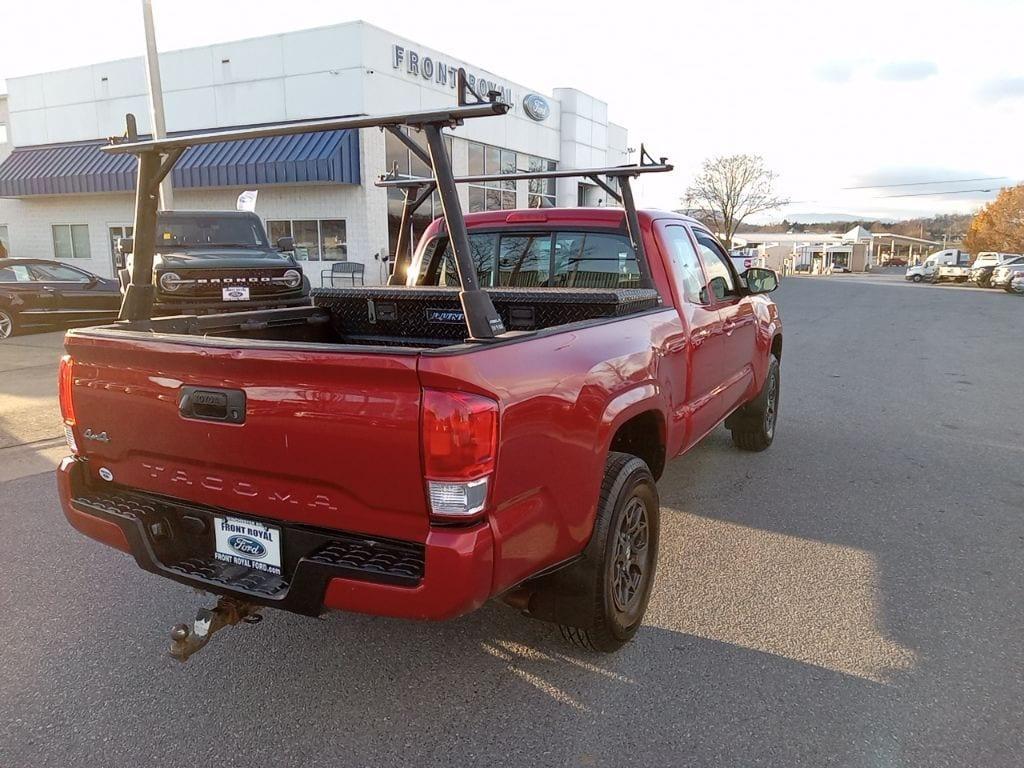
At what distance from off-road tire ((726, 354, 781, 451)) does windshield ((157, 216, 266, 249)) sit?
913 cm

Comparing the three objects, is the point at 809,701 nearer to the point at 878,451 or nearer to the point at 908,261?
the point at 878,451

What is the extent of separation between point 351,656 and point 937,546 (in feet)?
10.8

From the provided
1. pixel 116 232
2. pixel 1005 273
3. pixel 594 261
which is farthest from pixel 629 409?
pixel 1005 273

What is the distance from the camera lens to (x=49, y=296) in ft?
42.9

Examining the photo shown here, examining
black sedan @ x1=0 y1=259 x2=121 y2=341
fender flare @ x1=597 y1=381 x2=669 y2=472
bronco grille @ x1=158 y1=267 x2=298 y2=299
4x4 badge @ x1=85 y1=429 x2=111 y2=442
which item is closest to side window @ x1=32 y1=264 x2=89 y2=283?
black sedan @ x1=0 y1=259 x2=121 y2=341

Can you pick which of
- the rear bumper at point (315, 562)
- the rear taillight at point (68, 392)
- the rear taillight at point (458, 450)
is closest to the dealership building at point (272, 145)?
the rear taillight at point (68, 392)

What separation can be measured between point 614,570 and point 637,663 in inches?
16.0

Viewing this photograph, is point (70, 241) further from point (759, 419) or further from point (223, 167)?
point (759, 419)

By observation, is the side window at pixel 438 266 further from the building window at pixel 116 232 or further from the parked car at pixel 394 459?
the building window at pixel 116 232

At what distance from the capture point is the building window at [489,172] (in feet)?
84.7

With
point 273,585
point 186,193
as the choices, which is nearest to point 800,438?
point 273,585

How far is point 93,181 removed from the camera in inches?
967

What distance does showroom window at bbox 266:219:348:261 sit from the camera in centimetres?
2277

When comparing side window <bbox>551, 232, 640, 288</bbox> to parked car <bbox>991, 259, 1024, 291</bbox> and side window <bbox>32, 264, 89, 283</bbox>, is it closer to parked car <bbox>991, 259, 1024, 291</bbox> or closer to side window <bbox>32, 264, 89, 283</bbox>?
side window <bbox>32, 264, 89, 283</bbox>
